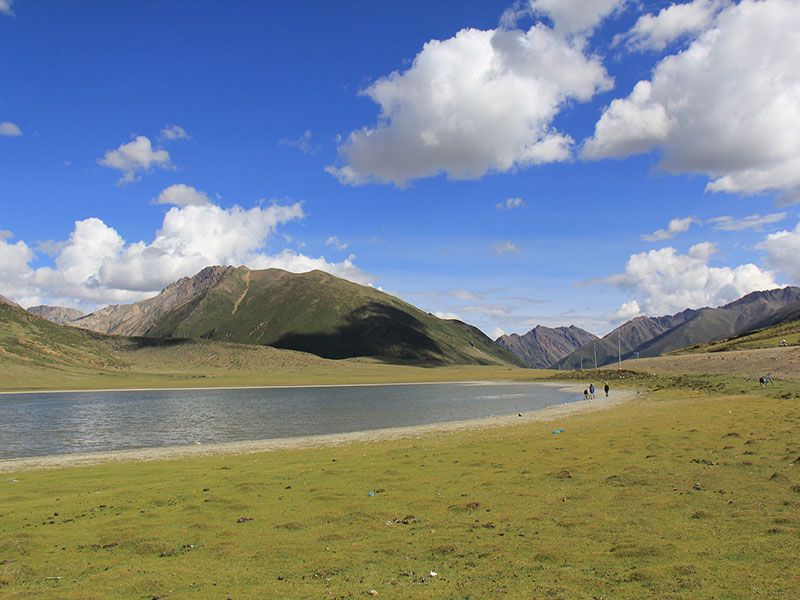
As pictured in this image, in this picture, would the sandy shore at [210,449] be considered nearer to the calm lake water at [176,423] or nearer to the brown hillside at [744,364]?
the calm lake water at [176,423]

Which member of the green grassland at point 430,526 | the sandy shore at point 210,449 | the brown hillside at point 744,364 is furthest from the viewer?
the brown hillside at point 744,364

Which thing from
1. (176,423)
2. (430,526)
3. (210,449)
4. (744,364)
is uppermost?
(744,364)

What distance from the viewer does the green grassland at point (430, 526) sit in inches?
402

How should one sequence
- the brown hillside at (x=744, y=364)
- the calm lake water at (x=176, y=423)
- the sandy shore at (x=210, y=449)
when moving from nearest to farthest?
the sandy shore at (x=210, y=449) → the calm lake water at (x=176, y=423) → the brown hillside at (x=744, y=364)

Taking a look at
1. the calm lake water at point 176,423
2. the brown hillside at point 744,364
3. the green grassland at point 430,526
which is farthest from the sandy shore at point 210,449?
the brown hillside at point 744,364

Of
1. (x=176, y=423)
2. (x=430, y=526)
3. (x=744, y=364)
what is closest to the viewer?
(x=430, y=526)

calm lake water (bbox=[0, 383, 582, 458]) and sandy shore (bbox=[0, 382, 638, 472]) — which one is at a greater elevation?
sandy shore (bbox=[0, 382, 638, 472])

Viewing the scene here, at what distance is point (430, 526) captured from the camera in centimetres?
1460

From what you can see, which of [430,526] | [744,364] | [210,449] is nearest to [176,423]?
[210,449]

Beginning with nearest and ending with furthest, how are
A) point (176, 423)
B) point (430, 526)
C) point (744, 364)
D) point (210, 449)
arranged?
point (430, 526) → point (210, 449) → point (176, 423) → point (744, 364)

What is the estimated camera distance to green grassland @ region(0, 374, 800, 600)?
10.2 metres

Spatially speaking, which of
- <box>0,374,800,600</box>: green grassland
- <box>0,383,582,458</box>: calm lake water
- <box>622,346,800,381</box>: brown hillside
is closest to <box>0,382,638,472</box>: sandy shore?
<box>0,383,582,458</box>: calm lake water

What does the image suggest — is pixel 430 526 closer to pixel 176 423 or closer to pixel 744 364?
pixel 176 423

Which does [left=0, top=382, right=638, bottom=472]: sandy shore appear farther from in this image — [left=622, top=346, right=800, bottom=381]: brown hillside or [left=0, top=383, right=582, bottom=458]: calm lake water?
[left=622, top=346, right=800, bottom=381]: brown hillside
